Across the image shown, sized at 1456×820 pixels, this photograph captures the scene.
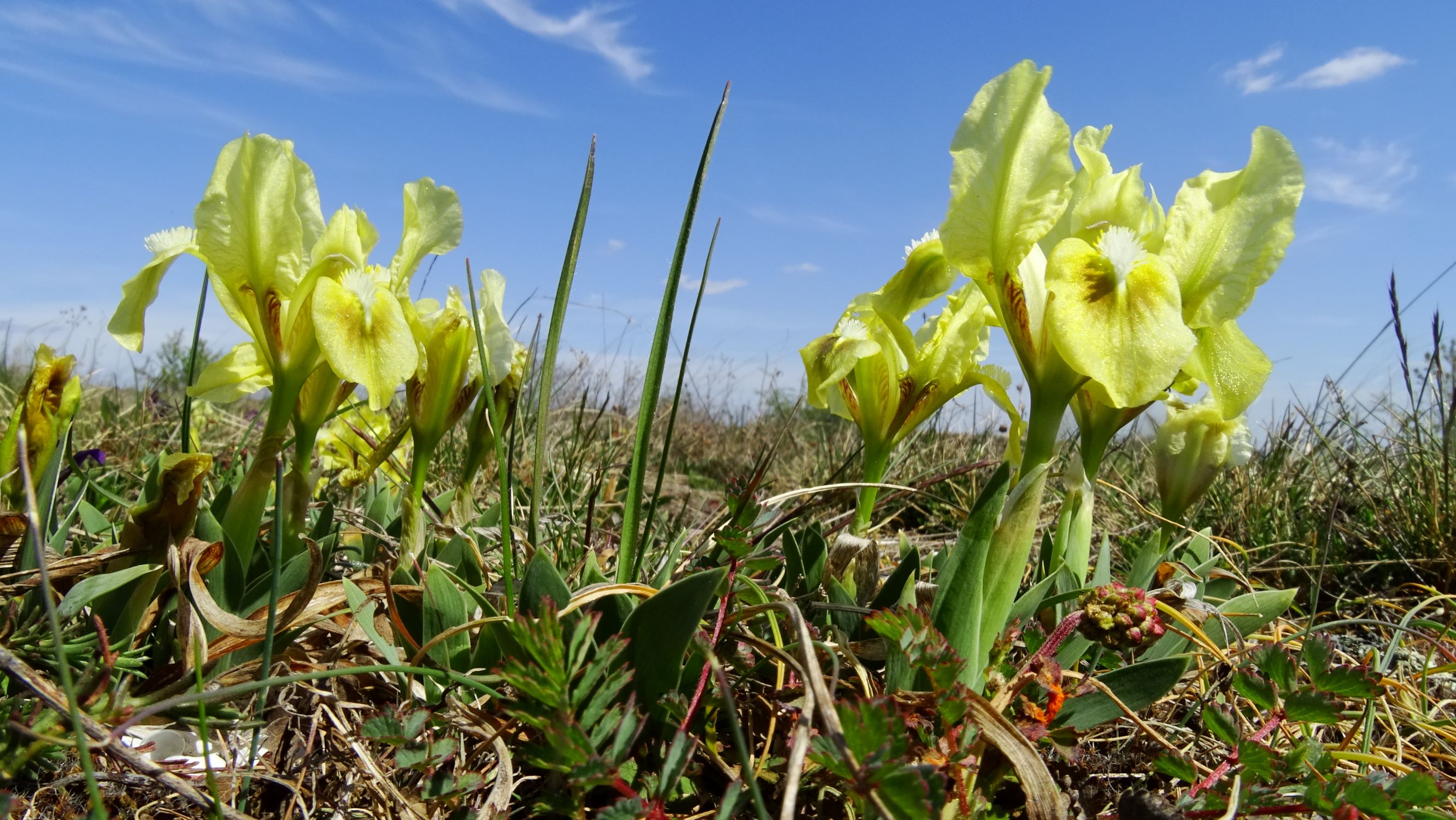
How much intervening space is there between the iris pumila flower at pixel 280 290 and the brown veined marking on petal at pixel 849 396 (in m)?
0.95

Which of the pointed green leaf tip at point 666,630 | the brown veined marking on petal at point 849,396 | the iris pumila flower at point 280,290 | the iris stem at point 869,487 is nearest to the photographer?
the pointed green leaf tip at point 666,630

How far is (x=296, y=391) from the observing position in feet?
5.12

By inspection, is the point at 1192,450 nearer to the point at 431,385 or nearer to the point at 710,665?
the point at 710,665

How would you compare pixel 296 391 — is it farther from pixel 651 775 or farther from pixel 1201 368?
pixel 1201 368

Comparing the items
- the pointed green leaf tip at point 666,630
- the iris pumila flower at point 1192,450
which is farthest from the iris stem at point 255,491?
the iris pumila flower at point 1192,450

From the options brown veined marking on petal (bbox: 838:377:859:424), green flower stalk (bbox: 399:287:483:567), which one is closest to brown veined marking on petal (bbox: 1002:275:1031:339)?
brown veined marking on petal (bbox: 838:377:859:424)

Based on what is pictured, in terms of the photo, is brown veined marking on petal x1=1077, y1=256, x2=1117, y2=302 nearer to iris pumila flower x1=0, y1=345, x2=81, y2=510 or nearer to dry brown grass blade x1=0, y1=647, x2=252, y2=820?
dry brown grass blade x1=0, y1=647, x2=252, y2=820

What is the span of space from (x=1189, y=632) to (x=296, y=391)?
5.69ft

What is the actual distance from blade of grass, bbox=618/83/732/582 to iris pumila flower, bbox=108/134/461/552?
411 millimetres

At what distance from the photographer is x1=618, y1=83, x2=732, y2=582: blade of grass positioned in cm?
153

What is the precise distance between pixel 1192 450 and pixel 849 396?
2.84ft

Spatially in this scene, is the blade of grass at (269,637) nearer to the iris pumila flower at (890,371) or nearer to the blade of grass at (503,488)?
the blade of grass at (503,488)

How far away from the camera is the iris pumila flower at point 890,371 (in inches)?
75.6

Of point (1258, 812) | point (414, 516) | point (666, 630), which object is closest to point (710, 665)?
point (666, 630)
